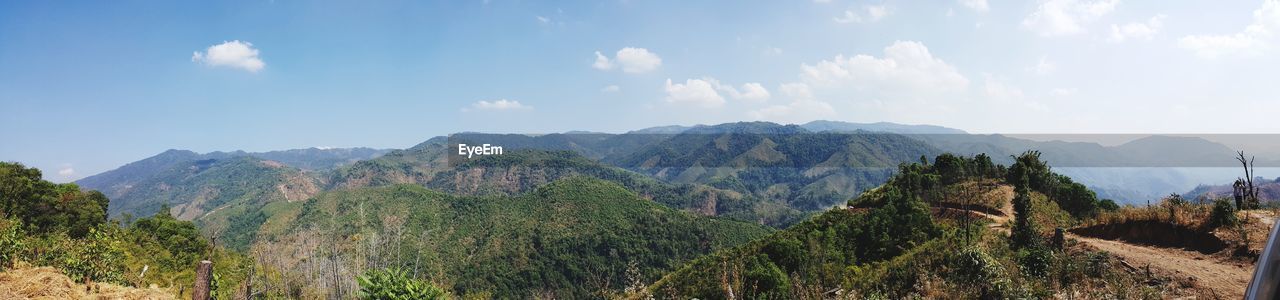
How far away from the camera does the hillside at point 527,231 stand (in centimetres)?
7338

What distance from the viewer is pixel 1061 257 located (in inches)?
390

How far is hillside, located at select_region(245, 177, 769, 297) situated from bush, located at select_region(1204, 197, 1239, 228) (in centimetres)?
6019

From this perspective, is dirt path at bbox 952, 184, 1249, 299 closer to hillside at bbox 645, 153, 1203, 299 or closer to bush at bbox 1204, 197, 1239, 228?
hillside at bbox 645, 153, 1203, 299

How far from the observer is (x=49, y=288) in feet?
29.2

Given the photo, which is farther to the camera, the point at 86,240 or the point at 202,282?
the point at 86,240

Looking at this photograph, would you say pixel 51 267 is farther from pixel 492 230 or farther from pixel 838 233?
pixel 492 230

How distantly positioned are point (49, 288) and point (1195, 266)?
20.4 metres

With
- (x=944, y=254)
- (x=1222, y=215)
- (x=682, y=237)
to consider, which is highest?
(x=1222, y=215)

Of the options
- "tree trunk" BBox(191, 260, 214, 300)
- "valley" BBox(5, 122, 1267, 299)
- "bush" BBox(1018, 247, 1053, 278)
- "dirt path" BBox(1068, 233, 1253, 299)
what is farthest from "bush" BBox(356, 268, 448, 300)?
"dirt path" BBox(1068, 233, 1253, 299)

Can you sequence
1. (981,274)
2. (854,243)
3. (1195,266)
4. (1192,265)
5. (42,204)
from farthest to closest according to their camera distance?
(854,243), (42,204), (1192,265), (1195,266), (981,274)

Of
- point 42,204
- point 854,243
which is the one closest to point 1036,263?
point 854,243

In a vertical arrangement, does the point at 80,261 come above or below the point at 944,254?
above

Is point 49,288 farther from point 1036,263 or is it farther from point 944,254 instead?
point 944,254

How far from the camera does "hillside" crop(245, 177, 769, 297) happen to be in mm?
73375
